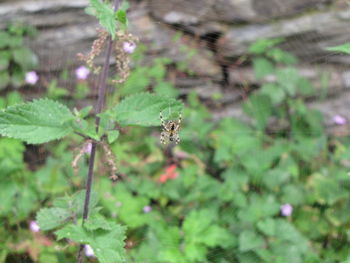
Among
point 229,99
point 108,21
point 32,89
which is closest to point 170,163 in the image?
point 229,99

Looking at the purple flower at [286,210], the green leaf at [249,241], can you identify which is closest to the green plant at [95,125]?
the green leaf at [249,241]

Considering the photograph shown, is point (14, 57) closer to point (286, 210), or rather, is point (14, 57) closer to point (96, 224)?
point (286, 210)

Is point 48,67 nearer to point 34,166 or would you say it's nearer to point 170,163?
point 34,166

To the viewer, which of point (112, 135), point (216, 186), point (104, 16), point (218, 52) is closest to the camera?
point (104, 16)

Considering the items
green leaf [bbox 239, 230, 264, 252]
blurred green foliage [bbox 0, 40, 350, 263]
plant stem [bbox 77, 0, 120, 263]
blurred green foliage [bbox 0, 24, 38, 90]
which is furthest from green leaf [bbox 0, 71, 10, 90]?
plant stem [bbox 77, 0, 120, 263]

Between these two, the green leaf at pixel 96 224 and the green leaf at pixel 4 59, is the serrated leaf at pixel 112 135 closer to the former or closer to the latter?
the green leaf at pixel 96 224

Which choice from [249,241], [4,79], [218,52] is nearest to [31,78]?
[4,79]
